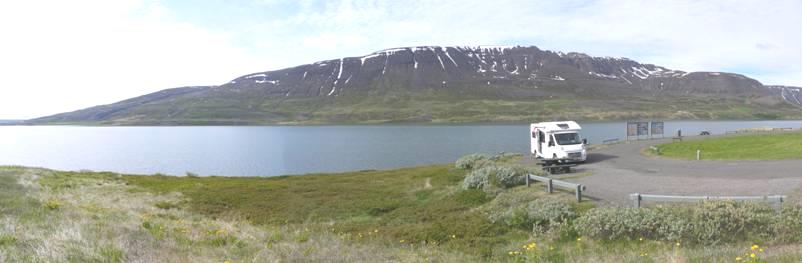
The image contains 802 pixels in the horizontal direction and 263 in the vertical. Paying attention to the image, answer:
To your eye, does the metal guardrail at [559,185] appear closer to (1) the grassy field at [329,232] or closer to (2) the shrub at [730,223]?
(1) the grassy field at [329,232]

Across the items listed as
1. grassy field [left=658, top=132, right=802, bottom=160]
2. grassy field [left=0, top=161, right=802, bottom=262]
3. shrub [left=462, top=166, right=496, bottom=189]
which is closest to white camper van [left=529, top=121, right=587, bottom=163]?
grassy field [left=658, top=132, right=802, bottom=160]

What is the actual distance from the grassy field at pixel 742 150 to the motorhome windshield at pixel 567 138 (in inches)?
306

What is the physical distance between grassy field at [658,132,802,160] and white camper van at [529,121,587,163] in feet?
25.5

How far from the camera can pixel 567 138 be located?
33.6 metres

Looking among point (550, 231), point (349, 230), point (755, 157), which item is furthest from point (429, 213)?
point (755, 157)

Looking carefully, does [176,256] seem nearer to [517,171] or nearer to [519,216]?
[519,216]

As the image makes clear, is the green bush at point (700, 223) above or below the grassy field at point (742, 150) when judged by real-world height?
above

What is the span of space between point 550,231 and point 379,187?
17.2 meters

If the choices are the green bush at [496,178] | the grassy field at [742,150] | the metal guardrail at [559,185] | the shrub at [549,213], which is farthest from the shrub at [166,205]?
the grassy field at [742,150]

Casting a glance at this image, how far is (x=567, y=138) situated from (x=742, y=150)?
44.0 feet

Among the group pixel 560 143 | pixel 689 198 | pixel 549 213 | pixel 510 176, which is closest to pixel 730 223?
pixel 689 198

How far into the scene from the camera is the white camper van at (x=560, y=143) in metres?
32.7

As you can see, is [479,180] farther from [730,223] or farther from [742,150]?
[742,150]

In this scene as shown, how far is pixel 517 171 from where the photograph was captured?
2366cm
